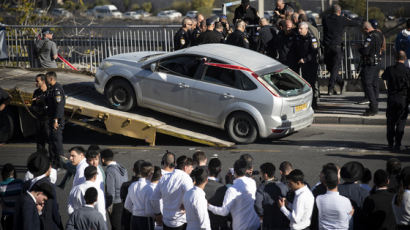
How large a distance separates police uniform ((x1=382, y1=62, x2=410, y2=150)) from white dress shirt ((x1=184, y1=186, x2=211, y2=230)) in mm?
6001

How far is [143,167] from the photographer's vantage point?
7414mm

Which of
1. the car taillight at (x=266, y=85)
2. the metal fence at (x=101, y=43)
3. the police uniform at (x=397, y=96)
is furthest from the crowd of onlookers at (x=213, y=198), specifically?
the metal fence at (x=101, y=43)

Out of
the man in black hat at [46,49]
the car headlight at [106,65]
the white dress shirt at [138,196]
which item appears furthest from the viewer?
the man in black hat at [46,49]

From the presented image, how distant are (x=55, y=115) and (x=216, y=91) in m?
3.22

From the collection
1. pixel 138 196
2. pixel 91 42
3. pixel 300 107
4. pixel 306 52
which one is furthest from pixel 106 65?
pixel 138 196

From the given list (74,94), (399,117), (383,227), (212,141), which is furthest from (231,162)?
(383,227)

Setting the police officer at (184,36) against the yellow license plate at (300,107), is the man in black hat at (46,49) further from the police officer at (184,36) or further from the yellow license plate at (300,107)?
the yellow license plate at (300,107)

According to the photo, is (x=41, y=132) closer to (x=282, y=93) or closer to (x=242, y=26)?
(x=282, y=93)

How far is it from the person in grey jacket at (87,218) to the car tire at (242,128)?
6.11 meters

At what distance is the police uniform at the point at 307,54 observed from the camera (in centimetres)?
1444

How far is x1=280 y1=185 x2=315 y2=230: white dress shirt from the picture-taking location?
21.2 ft

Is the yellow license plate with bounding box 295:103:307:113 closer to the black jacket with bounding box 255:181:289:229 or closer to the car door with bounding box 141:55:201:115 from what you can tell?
the car door with bounding box 141:55:201:115

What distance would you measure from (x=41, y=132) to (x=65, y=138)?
2.57m

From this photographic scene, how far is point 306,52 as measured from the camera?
47.7 feet
